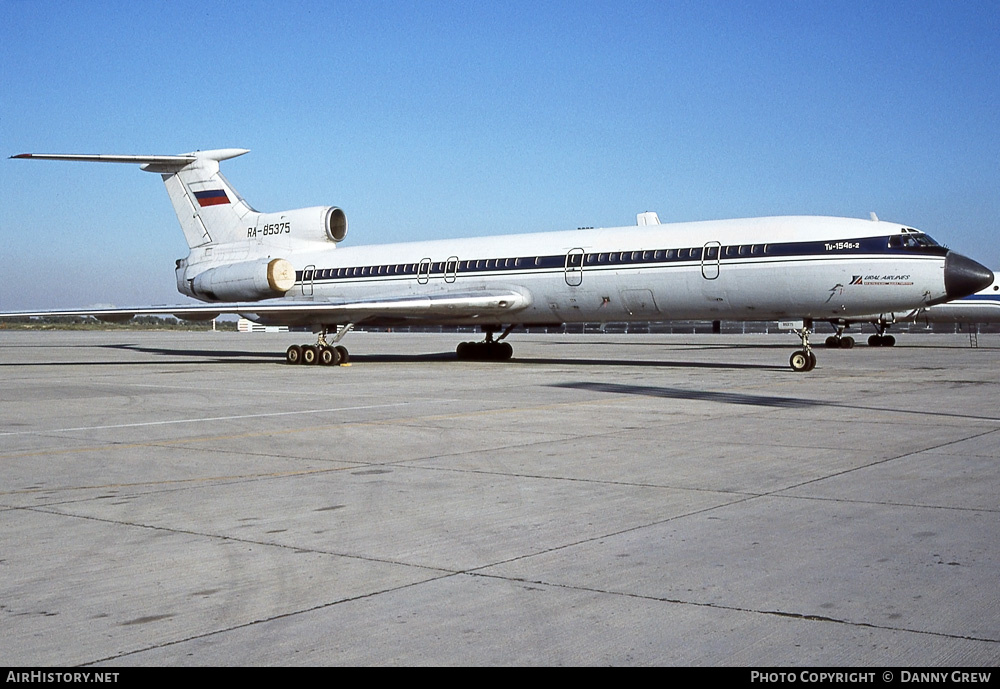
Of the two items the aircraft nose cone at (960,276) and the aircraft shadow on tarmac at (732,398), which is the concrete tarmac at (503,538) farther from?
the aircraft nose cone at (960,276)

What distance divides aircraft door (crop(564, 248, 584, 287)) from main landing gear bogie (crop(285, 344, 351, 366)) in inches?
228

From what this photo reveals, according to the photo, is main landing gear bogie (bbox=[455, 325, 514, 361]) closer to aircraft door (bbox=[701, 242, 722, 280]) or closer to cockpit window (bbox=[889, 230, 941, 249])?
aircraft door (bbox=[701, 242, 722, 280])

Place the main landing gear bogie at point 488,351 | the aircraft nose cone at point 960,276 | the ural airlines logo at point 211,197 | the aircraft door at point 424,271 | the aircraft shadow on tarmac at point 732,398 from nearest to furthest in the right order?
the aircraft shadow on tarmac at point 732,398, the aircraft nose cone at point 960,276, the aircraft door at point 424,271, the main landing gear bogie at point 488,351, the ural airlines logo at point 211,197

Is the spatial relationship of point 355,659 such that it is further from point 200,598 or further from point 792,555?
point 792,555

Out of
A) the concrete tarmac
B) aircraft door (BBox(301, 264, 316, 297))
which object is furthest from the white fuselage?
the concrete tarmac

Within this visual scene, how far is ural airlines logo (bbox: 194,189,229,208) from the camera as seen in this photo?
30.1 meters

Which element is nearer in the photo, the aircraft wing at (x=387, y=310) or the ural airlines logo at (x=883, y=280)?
the ural airlines logo at (x=883, y=280)

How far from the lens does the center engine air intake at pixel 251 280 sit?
2866cm

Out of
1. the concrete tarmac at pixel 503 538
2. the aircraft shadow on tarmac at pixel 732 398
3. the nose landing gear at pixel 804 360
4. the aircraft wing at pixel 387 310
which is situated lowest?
the concrete tarmac at pixel 503 538

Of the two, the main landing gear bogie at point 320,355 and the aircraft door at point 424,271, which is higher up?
the aircraft door at point 424,271

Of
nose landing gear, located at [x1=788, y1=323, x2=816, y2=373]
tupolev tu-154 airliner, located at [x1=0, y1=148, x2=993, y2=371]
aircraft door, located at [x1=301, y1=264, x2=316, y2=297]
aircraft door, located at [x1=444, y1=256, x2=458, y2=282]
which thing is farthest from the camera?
aircraft door, located at [x1=301, y1=264, x2=316, y2=297]

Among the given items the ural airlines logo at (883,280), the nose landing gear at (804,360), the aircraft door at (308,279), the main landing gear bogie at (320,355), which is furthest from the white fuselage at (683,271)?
the aircraft door at (308,279)

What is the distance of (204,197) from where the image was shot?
99.5 feet

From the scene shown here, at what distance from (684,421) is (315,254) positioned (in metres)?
19.8
